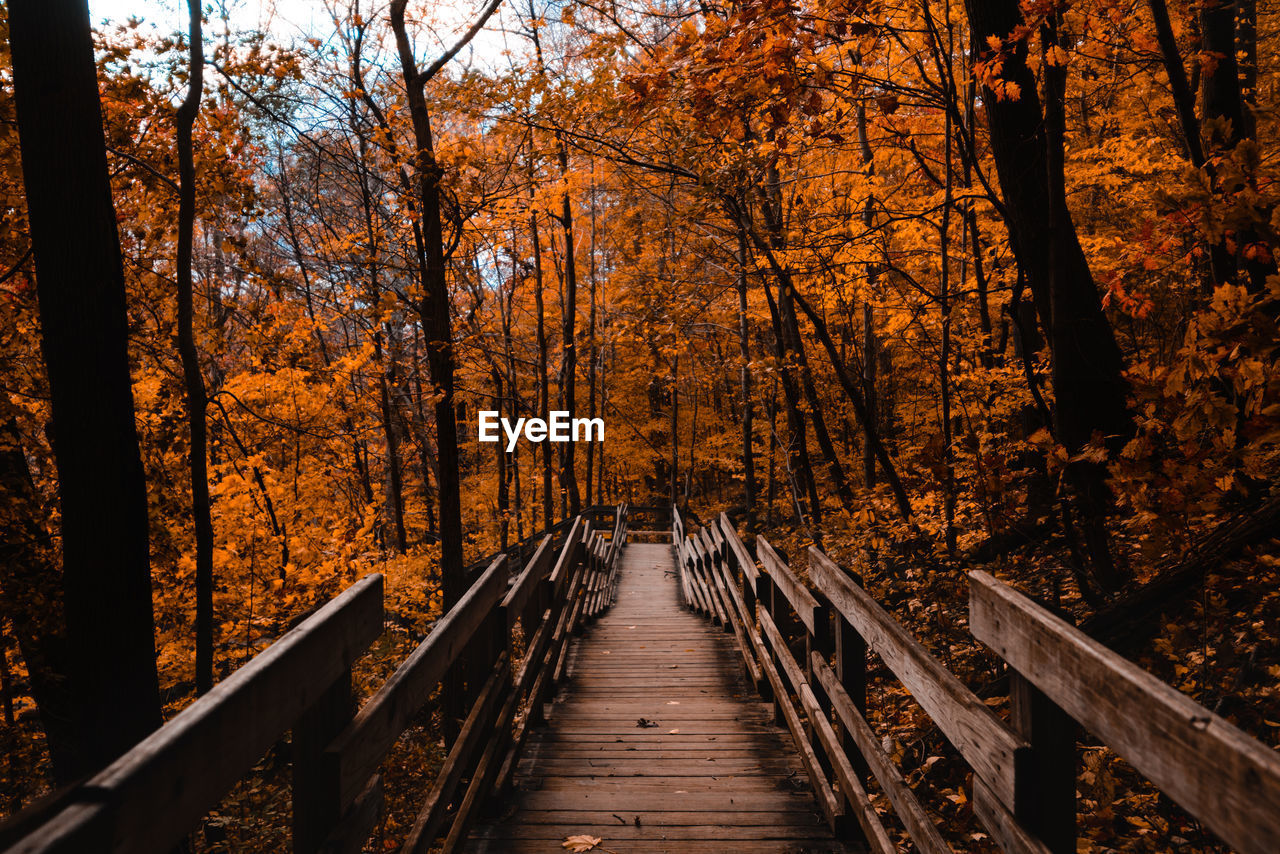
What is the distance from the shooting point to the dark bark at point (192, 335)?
7.07 m

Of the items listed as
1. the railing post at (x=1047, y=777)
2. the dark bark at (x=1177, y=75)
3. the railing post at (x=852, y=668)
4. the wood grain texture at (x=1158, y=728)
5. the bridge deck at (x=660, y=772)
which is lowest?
the bridge deck at (x=660, y=772)

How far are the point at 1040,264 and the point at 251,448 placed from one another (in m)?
11.5

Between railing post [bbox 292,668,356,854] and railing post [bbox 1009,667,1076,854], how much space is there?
5.55 feet

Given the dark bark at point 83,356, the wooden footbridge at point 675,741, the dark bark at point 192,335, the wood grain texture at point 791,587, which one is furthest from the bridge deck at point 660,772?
the dark bark at point 192,335

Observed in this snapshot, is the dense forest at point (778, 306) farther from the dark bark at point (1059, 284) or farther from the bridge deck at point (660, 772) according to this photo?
the bridge deck at point (660, 772)

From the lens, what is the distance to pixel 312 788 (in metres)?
1.89

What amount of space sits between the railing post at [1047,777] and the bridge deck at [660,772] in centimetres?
156

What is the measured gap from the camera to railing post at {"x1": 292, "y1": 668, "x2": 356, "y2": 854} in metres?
1.88

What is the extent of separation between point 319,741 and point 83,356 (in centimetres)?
294

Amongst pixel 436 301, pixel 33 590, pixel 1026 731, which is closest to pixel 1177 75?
pixel 1026 731

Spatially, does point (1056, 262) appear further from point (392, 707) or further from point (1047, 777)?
point (392, 707)

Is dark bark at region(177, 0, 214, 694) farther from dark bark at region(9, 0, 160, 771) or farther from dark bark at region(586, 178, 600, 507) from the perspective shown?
dark bark at region(586, 178, 600, 507)

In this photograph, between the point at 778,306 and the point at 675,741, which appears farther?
the point at 778,306

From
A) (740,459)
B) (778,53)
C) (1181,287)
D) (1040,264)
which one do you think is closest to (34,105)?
(778,53)
